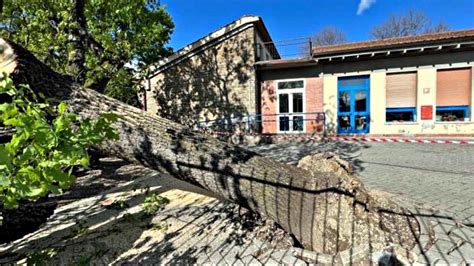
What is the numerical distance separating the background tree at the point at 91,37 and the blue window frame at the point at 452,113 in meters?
12.7

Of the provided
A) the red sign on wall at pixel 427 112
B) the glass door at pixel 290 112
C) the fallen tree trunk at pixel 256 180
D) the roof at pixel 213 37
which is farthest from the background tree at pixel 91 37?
the red sign on wall at pixel 427 112

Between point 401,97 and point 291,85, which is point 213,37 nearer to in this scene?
point 291,85

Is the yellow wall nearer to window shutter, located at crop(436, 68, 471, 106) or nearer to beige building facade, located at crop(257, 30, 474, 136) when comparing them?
beige building facade, located at crop(257, 30, 474, 136)

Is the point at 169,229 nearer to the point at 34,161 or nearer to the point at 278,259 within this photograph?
the point at 278,259

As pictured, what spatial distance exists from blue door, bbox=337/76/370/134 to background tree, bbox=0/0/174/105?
9606 millimetres

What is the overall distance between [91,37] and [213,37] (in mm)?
6558

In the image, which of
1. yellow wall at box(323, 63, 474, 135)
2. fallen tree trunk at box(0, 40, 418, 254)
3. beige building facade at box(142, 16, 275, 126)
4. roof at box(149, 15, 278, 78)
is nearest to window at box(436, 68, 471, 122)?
yellow wall at box(323, 63, 474, 135)

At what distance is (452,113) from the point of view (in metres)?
10.6

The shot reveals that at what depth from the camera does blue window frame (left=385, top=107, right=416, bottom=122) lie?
36.3 ft

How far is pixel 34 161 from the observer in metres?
1.32

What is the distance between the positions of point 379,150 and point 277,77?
6204 millimetres

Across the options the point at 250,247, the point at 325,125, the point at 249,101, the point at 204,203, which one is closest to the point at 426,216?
the point at 250,247

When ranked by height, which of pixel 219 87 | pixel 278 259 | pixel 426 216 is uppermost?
pixel 219 87

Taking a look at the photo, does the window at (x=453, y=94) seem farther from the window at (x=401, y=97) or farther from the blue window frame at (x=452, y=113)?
the window at (x=401, y=97)
